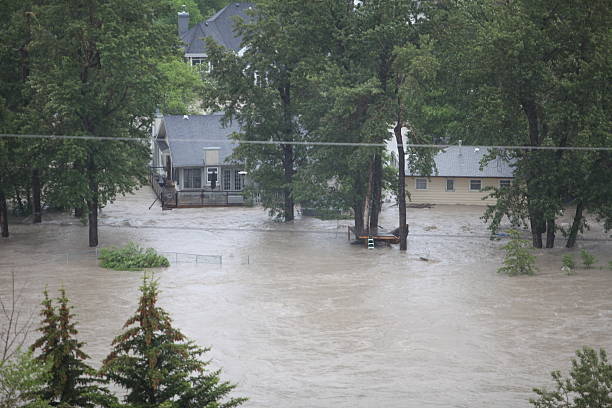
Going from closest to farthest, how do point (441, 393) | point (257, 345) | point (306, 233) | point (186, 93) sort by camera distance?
point (441, 393)
point (257, 345)
point (306, 233)
point (186, 93)

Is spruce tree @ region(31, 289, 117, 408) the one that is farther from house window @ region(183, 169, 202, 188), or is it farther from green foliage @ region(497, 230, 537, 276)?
house window @ region(183, 169, 202, 188)

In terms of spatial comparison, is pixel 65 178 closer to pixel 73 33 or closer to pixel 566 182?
pixel 73 33

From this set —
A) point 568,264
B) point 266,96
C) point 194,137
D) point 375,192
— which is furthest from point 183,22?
point 568,264

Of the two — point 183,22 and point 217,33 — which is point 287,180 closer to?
point 217,33

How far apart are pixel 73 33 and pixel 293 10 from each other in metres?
12.1

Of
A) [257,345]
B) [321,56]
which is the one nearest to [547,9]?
[321,56]

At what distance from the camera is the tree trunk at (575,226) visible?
45794 mm

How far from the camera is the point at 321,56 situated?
1917 inches

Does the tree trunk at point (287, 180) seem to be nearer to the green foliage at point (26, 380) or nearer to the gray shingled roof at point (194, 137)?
the gray shingled roof at point (194, 137)

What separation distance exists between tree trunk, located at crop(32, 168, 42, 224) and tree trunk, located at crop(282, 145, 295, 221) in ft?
47.1

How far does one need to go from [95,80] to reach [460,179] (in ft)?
90.7

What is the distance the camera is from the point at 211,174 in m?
64.6

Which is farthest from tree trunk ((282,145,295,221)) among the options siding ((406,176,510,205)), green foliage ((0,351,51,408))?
green foliage ((0,351,51,408))

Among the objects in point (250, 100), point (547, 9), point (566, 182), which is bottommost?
point (566, 182)
